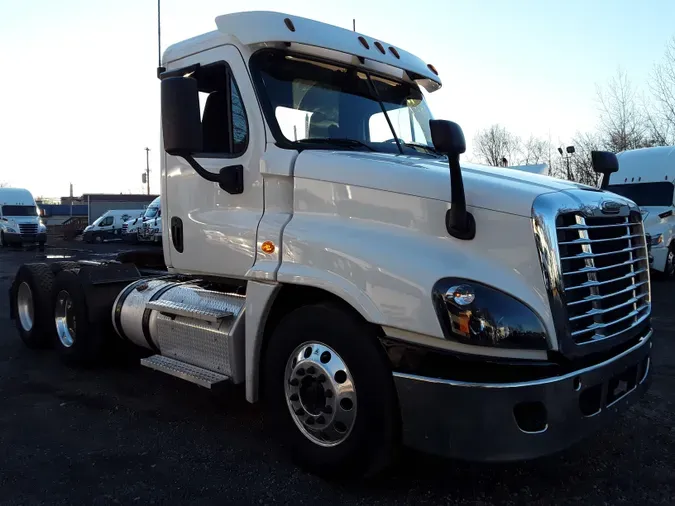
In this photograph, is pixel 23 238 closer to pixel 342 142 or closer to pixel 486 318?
pixel 342 142

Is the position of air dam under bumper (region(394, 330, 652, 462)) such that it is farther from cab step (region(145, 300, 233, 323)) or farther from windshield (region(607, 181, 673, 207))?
windshield (region(607, 181, 673, 207))

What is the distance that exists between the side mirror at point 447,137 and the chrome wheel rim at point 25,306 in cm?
578

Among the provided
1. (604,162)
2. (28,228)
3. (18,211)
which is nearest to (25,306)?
(604,162)

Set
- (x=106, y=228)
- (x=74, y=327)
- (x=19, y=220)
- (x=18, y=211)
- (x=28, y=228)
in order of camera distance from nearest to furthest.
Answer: (x=74, y=327)
(x=28, y=228)
(x=19, y=220)
(x=18, y=211)
(x=106, y=228)

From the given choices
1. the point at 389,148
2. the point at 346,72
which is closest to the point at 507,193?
the point at 389,148

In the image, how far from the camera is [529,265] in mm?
2941

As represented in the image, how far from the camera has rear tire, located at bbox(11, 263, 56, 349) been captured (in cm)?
664

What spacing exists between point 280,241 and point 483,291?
54.4 inches

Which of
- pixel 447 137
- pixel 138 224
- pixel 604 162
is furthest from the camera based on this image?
pixel 138 224

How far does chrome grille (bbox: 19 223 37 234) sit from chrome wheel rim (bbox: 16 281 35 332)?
919 inches

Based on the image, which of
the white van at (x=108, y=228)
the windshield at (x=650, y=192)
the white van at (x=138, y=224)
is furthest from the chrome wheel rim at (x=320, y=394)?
the white van at (x=108, y=228)

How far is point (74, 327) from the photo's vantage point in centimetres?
612

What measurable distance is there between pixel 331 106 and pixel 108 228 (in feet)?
114

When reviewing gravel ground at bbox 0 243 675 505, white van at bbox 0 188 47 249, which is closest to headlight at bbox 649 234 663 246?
gravel ground at bbox 0 243 675 505
